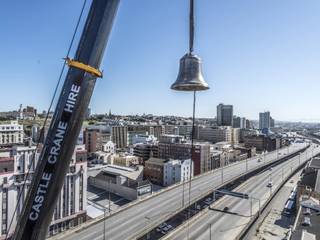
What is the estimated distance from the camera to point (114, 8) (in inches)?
90.0

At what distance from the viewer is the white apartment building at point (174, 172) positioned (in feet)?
109

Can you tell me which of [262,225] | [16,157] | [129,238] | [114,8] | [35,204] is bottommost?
[262,225]

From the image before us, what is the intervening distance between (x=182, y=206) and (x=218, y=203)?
4.98 metres

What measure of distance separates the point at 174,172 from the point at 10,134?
34.9 m

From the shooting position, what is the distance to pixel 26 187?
47.2ft

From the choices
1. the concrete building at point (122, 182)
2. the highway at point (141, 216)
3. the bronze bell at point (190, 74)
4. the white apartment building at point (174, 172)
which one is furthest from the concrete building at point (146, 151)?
the bronze bell at point (190, 74)

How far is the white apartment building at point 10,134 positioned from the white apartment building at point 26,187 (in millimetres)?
32631

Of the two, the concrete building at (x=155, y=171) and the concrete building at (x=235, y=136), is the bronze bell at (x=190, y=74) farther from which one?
the concrete building at (x=235, y=136)

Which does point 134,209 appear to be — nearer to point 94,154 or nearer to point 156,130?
point 94,154

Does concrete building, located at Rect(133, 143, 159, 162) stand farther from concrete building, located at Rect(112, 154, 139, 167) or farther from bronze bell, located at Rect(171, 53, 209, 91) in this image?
bronze bell, located at Rect(171, 53, 209, 91)

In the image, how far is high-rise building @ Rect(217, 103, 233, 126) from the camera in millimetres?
103500

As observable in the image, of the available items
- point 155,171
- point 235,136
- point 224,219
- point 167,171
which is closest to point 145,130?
point 235,136

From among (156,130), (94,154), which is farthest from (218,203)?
(156,130)

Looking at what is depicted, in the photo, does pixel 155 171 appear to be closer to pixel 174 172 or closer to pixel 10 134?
pixel 174 172
